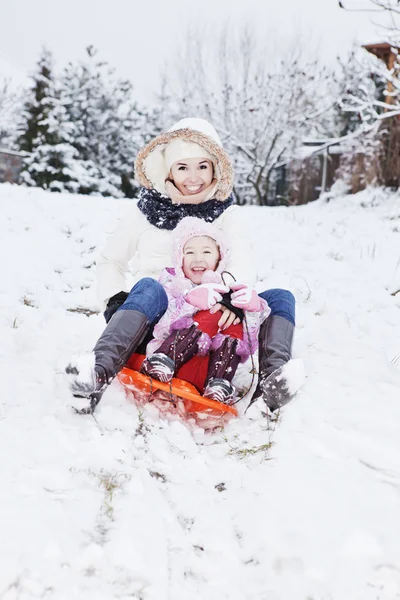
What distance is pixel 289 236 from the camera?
6152 millimetres

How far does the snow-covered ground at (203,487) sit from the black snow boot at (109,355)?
98 millimetres

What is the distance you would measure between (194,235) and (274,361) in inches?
32.4

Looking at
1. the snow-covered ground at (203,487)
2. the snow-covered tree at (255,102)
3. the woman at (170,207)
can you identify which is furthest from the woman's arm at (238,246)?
the snow-covered tree at (255,102)

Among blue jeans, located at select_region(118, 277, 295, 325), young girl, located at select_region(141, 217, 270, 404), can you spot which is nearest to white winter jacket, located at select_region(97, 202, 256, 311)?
young girl, located at select_region(141, 217, 270, 404)

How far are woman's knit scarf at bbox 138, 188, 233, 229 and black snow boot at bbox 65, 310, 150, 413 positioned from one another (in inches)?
30.0

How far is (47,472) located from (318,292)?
279 cm

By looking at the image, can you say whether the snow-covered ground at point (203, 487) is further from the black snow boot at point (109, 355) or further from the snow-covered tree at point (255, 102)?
the snow-covered tree at point (255, 102)

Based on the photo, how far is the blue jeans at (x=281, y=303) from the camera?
92.2 inches

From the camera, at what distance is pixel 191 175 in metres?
2.81

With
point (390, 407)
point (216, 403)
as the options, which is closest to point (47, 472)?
point (216, 403)

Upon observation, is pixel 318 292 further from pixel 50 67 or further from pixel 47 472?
pixel 50 67

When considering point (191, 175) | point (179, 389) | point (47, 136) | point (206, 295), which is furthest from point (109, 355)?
point (47, 136)

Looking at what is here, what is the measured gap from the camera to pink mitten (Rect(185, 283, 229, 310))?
86.9 inches

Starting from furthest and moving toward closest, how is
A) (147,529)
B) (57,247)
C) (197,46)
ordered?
(197,46) → (57,247) → (147,529)
